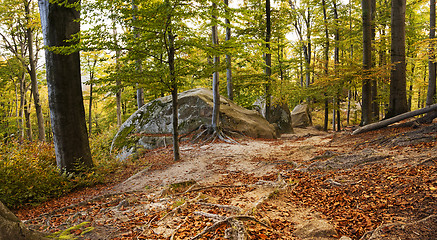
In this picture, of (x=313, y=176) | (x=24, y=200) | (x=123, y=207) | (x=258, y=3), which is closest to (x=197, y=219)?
(x=123, y=207)

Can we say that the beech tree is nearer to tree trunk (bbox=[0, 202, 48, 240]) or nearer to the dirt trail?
the dirt trail

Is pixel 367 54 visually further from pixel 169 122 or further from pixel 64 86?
pixel 64 86

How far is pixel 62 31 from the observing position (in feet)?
21.2

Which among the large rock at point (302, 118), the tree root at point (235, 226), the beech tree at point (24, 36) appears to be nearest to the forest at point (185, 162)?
the tree root at point (235, 226)

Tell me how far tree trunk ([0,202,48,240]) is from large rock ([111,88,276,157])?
966 cm

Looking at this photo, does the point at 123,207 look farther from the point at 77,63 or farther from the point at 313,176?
the point at 77,63

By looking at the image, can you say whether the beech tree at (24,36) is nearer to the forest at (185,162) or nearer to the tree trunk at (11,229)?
the forest at (185,162)

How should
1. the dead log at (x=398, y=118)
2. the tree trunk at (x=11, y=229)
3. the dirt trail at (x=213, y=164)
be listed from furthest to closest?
the dead log at (x=398, y=118)
the dirt trail at (x=213, y=164)
the tree trunk at (x=11, y=229)

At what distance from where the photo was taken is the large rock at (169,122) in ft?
39.9

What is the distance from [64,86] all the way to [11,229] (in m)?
5.51

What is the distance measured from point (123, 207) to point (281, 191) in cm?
277

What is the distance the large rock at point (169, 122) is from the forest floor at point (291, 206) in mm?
5914

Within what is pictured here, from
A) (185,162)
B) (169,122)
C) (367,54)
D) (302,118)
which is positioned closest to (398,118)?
(367,54)

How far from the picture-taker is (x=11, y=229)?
6.26 feet
